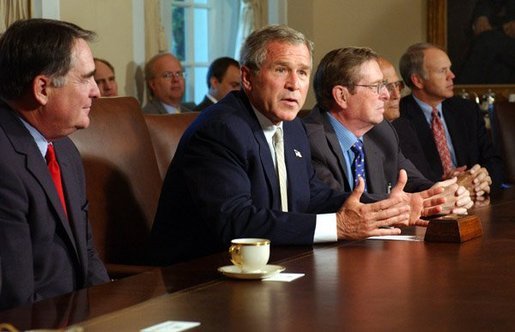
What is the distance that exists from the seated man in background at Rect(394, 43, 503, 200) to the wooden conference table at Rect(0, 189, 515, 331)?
2.76 metres

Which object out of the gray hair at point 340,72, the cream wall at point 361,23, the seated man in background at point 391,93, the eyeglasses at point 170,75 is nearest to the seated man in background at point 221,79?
the eyeglasses at point 170,75

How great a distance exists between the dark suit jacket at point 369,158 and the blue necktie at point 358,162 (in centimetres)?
2

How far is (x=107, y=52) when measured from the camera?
718 centimetres

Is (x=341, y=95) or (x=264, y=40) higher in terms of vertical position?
(x=264, y=40)

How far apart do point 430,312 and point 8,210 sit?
1.14 metres

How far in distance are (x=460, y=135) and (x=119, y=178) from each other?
2.93 m

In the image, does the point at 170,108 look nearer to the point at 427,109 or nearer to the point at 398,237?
the point at 427,109

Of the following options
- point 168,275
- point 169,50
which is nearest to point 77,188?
point 168,275

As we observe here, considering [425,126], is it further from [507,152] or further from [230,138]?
[230,138]

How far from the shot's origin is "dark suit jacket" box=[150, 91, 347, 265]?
10.6ft

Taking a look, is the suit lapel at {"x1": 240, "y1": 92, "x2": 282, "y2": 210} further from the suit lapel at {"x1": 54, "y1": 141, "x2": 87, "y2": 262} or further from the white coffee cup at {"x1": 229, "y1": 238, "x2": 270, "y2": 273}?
the white coffee cup at {"x1": 229, "y1": 238, "x2": 270, "y2": 273}

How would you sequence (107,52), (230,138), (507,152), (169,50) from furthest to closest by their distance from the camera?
(169,50) → (107,52) → (507,152) → (230,138)

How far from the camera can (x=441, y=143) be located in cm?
600

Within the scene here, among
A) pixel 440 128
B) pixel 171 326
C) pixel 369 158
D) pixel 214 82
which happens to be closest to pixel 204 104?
pixel 214 82
